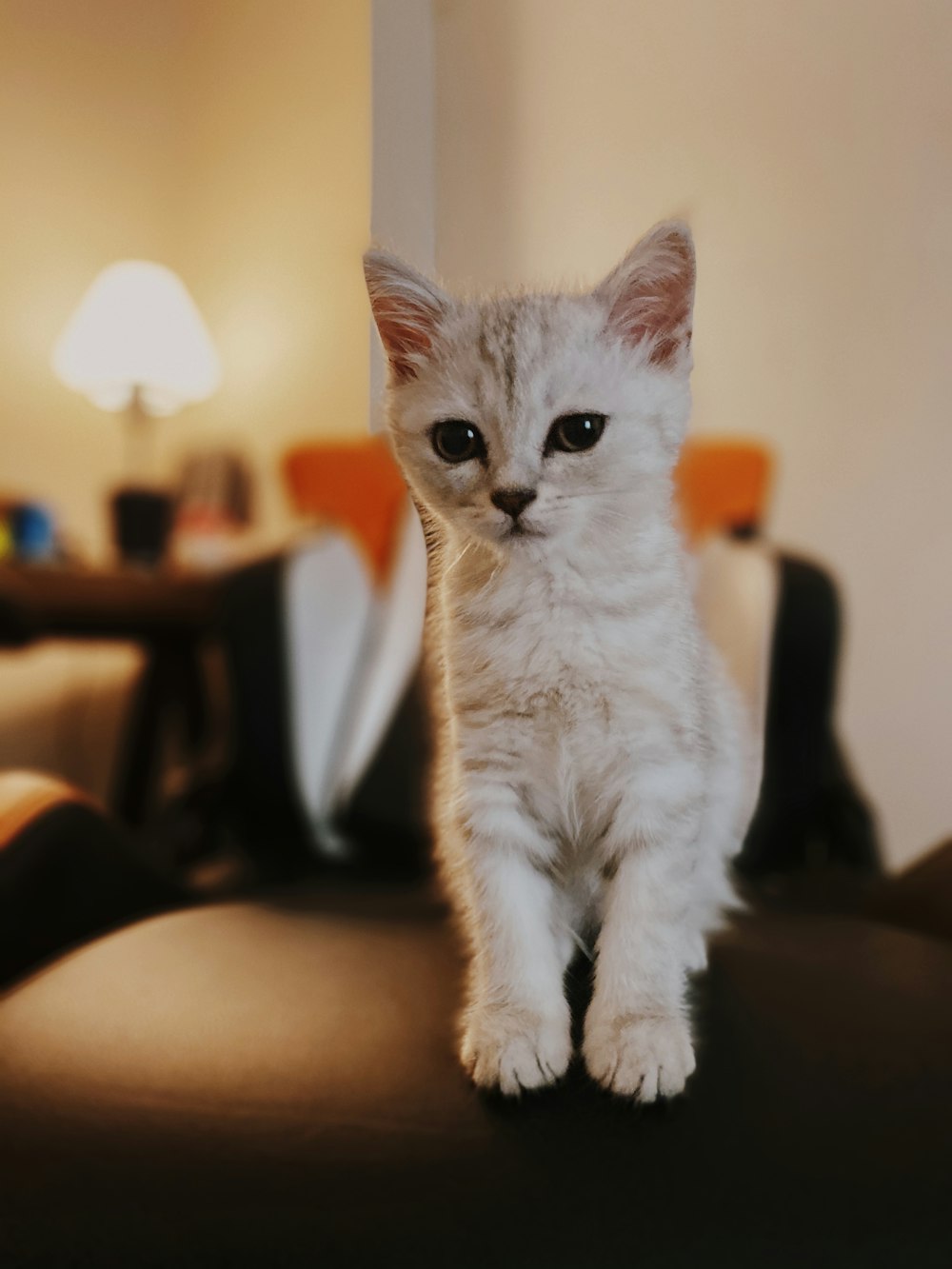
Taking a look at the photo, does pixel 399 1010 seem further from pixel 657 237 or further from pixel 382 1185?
pixel 657 237

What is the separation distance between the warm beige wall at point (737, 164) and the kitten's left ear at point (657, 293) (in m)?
0.01

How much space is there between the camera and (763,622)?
0.55 metres

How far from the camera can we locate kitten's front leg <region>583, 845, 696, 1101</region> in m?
0.31

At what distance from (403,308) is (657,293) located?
0.27ft

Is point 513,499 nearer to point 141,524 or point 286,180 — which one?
point 286,180

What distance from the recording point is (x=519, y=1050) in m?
0.32

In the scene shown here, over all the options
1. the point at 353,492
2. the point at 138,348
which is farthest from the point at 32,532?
the point at 138,348

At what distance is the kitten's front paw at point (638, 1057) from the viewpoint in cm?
30

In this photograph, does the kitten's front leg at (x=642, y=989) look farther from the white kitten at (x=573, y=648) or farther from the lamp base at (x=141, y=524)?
the lamp base at (x=141, y=524)

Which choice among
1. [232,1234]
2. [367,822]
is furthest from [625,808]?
[367,822]

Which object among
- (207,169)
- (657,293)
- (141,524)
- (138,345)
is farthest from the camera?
(141,524)

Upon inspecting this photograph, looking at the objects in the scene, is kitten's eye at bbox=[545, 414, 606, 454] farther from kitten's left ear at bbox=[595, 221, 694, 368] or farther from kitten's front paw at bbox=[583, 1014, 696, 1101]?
kitten's front paw at bbox=[583, 1014, 696, 1101]

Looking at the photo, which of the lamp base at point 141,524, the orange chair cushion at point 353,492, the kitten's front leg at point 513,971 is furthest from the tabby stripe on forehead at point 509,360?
the lamp base at point 141,524

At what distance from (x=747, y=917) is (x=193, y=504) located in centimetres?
96
